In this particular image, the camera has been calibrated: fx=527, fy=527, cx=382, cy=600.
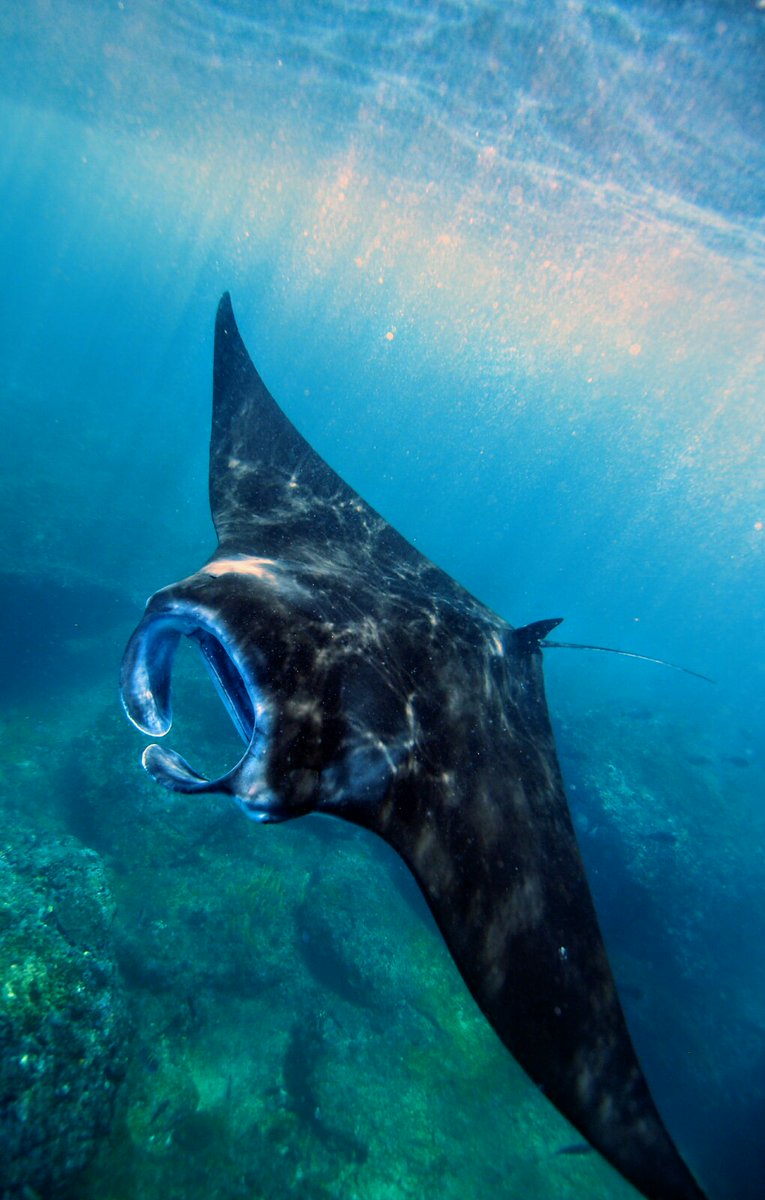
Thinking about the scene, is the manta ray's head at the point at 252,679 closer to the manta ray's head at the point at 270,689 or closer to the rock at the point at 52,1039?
the manta ray's head at the point at 270,689

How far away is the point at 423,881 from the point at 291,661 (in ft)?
3.67

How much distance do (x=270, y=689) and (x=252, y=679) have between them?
10cm

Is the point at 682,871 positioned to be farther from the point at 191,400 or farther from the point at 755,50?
the point at 191,400

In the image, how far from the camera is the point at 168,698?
9.74ft

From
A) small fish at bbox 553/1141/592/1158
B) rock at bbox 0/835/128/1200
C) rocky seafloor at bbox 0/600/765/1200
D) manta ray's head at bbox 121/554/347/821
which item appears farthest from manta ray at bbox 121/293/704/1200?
small fish at bbox 553/1141/592/1158

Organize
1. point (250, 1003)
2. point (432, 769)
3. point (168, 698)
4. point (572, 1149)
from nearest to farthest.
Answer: point (432, 769), point (168, 698), point (250, 1003), point (572, 1149)

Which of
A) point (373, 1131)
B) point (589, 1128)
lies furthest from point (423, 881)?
point (373, 1131)

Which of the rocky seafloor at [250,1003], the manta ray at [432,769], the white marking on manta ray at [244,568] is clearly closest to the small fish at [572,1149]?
the rocky seafloor at [250,1003]

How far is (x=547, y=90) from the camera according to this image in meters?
13.6

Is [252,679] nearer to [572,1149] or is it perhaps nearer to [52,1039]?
[52,1039]

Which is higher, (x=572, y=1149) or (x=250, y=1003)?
(x=572, y=1149)

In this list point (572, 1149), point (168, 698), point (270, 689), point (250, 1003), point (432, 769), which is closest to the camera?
point (270, 689)

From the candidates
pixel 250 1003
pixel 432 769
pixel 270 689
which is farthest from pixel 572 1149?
pixel 270 689

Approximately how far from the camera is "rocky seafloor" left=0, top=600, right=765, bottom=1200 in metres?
5.86
